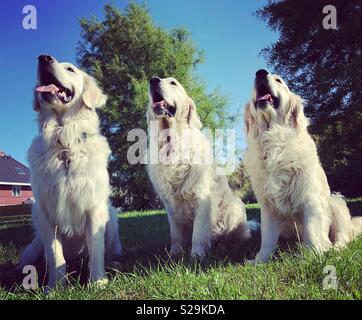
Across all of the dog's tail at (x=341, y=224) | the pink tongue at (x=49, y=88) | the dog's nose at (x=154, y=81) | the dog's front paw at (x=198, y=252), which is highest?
the dog's nose at (x=154, y=81)

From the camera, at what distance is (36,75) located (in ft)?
9.10

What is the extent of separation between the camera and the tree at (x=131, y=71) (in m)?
3.27

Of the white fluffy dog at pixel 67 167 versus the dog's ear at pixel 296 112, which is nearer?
the white fluffy dog at pixel 67 167

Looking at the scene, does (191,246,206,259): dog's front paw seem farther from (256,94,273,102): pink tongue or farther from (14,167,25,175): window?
(14,167,25,175): window

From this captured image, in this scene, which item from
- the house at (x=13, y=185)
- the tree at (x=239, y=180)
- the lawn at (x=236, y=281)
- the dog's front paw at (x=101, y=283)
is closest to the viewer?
the lawn at (x=236, y=281)

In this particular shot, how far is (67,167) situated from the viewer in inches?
111

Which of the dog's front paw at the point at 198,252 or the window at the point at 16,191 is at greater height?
the window at the point at 16,191

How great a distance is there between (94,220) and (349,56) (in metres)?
4.00

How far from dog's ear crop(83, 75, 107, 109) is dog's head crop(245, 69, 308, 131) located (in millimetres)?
1242

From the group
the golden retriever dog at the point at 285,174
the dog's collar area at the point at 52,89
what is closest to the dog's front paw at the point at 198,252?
the golden retriever dog at the point at 285,174

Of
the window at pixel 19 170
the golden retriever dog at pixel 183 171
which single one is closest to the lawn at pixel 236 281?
the golden retriever dog at pixel 183 171

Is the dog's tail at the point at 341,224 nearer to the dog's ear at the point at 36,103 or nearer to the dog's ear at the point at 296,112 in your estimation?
the dog's ear at the point at 296,112

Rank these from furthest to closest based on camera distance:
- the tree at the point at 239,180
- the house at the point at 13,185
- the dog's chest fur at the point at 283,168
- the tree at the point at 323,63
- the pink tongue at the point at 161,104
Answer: the tree at the point at 239,180 < the tree at the point at 323,63 < the house at the point at 13,185 < the pink tongue at the point at 161,104 < the dog's chest fur at the point at 283,168
